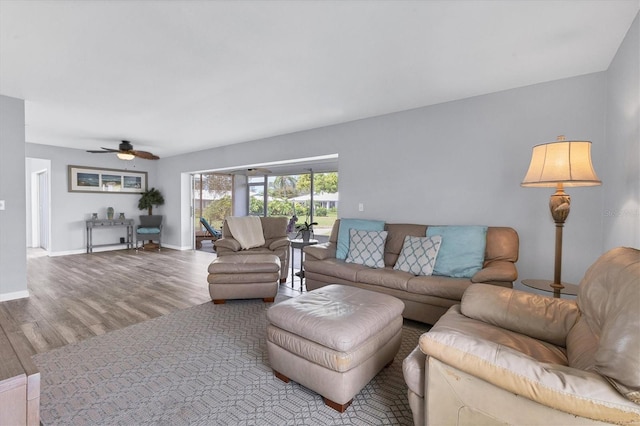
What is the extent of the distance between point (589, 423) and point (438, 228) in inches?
99.2

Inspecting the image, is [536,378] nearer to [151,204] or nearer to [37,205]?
[151,204]

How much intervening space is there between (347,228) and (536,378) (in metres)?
3.06

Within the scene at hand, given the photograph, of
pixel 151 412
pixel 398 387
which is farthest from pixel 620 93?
pixel 151 412

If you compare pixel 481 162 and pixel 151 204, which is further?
pixel 151 204

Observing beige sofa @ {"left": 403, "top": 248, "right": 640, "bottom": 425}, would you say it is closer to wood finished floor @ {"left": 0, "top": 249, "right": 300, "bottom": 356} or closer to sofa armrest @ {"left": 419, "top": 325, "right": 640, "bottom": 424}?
sofa armrest @ {"left": 419, "top": 325, "right": 640, "bottom": 424}

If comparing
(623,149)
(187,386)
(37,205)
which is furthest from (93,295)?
(37,205)

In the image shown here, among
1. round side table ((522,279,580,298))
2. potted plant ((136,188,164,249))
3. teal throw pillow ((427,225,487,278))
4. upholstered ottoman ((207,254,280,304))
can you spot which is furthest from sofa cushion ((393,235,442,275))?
potted plant ((136,188,164,249))

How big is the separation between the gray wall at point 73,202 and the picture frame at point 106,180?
0.10 metres

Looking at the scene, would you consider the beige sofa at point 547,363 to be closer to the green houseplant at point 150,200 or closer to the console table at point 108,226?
the console table at point 108,226

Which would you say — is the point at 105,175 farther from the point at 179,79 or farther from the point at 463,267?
the point at 463,267

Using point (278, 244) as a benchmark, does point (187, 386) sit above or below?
below

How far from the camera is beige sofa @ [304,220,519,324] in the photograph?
2.72 meters

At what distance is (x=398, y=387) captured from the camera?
1.96m

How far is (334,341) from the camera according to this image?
1665 mm
